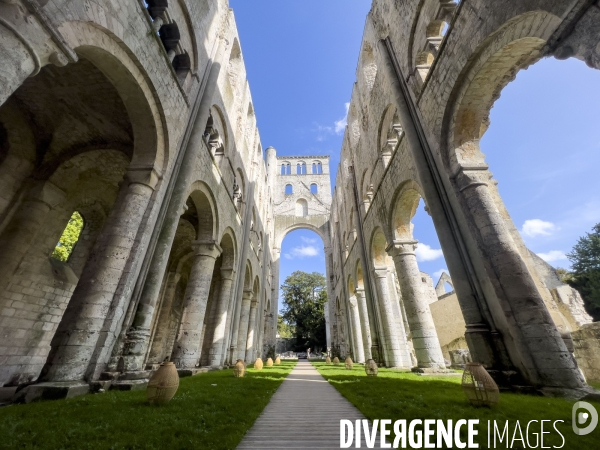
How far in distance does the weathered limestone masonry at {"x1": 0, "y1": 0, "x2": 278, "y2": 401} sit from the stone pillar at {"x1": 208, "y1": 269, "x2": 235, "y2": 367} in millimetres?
53

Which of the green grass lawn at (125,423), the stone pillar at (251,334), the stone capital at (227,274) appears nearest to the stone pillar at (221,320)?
the stone capital at (227,274)

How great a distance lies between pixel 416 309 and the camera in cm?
904

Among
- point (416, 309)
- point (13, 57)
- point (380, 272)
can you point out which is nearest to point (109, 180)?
point (13, 57)

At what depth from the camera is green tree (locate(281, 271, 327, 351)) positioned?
123ft

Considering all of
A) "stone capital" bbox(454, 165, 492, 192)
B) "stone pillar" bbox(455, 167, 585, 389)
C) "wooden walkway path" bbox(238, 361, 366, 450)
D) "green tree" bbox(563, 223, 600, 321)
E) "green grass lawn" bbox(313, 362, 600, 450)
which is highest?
"green tree" bbox(563, 223, 600, 321)

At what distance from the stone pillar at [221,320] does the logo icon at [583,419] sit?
1025 centimetres

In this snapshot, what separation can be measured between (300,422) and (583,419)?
3.21m

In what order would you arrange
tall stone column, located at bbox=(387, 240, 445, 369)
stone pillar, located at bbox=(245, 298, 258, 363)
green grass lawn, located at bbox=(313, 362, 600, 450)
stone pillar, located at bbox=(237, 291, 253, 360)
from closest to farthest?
green grass lawn, located at bbox=(313, 362, 600, 450) < tall stone column, located at bbox=(387, 240, 445, 369) < stone pillar, located at bbox=(237, 291, 253, 360) < stone pillar, located at bbox=(245, 298, 258, 363)

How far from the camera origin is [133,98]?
618 cm

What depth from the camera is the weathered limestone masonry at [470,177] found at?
4.52 m

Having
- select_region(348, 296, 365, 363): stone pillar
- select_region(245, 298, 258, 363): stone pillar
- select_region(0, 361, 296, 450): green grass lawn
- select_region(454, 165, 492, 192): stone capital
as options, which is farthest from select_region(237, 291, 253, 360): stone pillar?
select_region(454, 165, 492, 192): stone capital

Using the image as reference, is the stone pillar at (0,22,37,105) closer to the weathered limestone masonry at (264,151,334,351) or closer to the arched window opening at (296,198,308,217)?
the weathered limestone masonry at (264,151,334,351)

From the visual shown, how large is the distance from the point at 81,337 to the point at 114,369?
996 millimetres

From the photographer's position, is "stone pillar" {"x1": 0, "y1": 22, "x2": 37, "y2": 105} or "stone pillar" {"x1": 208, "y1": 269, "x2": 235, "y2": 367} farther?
"stone pillar" {"x1": 208, "y1": 269, "x2": 235, "y2": 367}
